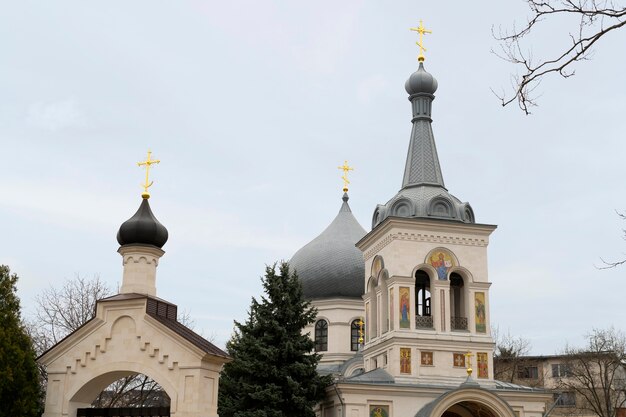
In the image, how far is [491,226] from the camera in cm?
2898

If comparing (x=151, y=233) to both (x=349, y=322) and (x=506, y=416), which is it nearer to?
(x=506, y=416)

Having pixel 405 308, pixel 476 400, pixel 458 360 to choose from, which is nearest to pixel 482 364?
pixel 458 360

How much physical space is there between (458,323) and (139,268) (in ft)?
41.1

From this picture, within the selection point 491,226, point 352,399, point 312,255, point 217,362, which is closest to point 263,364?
point 352,399

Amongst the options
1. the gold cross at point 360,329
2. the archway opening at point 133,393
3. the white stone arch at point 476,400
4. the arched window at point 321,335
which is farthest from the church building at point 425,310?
the archway opening at point 133,393

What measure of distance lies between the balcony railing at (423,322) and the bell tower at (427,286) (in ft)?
0.11

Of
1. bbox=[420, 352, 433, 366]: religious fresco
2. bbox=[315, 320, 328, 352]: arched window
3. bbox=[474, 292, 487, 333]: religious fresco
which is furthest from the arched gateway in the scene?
bbox=[315, 320, 328, 352]: arched window

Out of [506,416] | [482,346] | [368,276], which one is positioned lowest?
[506,416]

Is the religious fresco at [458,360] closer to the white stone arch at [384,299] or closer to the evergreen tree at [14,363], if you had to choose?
the white stone arch at [384,299]

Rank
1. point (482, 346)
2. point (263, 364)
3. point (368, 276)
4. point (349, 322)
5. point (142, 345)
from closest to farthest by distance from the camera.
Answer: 1. point (142, 345)
2. point (263, 364)
3. point (482, 346)
4. point (368, 276)
5. point (349, 322)

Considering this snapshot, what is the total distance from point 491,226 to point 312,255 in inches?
404

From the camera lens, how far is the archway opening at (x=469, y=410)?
26055 mm

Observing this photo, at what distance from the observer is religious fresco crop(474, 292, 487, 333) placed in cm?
2811

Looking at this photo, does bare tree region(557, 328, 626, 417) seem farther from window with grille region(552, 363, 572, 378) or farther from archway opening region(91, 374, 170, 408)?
archway opening region(91, 374, 170, 408)
